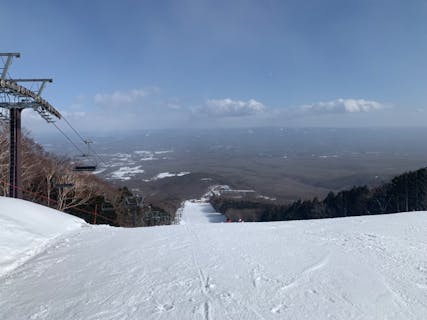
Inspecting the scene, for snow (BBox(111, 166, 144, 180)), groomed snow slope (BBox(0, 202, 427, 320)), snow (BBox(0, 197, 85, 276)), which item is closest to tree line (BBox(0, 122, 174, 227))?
snow (BBox(0, 197, 85, 276))

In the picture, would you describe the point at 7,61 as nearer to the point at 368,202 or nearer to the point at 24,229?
the point at 24,229

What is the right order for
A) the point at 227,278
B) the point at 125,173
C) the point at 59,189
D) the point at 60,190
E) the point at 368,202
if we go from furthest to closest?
the point at 125,173 < the point at 368,202 < the point at 59,189 < the point at 60,190 < the point at 227,278

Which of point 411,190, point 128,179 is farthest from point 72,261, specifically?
point 128,179

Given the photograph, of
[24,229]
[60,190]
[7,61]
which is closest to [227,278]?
[24,229]

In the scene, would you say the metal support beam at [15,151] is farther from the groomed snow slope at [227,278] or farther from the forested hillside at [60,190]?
the forested hillside at [60,190]

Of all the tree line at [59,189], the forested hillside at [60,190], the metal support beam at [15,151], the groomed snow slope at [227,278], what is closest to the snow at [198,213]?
the tree line at [59,189]

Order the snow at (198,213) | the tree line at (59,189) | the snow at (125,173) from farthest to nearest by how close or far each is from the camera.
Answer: the snow at (125,173) < the snow at (198,213) < the tree line at (59,189)
